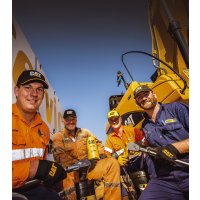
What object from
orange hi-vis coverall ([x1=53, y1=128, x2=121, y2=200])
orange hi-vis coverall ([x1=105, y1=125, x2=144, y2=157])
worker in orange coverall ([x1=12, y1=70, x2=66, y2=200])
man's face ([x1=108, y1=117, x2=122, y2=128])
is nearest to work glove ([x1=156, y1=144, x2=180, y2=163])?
worker in orange coverall ([x1=12, y1=70, x2=66, y2=200])

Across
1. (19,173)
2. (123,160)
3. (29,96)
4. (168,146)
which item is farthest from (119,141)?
(19,173)

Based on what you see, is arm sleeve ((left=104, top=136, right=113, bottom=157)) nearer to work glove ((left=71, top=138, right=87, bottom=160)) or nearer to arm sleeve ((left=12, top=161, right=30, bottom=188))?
work glove ((left=71, top=138, right=87, bottom=160))

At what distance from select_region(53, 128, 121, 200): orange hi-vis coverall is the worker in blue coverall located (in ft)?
1.82

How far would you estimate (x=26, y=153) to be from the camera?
1.40m

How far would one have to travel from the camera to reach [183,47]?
212 cm

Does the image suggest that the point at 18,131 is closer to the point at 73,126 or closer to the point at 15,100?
the point at 15,100

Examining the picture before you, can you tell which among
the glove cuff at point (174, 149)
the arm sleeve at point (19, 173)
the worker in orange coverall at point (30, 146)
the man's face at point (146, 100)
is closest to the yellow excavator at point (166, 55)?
the man's face at point (146, 100)

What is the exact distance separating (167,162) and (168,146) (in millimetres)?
188

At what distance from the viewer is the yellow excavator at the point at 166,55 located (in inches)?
87.9

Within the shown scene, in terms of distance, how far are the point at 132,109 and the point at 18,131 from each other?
6.50ft

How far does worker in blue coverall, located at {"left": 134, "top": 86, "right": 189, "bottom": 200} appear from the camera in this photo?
61.2 inches

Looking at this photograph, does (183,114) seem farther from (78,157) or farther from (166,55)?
(78,157)

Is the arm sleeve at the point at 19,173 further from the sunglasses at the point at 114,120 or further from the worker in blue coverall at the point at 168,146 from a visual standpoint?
the sunglasses at the point at 114,120
